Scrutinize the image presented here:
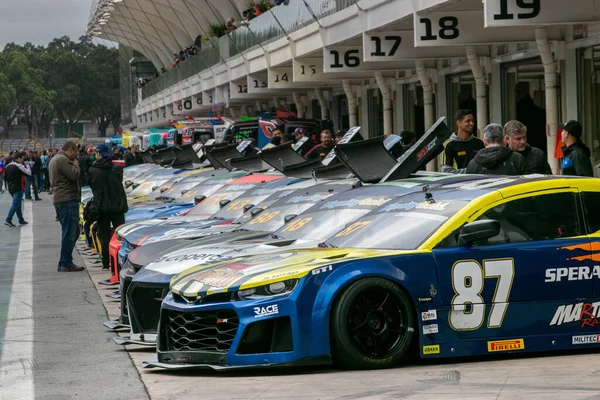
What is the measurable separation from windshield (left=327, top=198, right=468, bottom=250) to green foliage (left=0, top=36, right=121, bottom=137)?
154918 mm

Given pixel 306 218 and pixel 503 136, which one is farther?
pixel 503 136

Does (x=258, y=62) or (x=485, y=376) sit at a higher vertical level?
(x=258, y=62)

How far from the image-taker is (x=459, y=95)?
2886 cm

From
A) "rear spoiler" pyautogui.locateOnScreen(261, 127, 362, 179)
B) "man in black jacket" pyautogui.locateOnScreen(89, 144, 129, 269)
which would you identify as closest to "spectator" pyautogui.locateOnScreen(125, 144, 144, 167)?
"man in black jacket" pyautogui.locateOnScreen(89, 144, 129, 269)

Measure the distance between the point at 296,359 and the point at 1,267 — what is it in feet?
37.9

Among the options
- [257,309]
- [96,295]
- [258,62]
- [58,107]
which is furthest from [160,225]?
[58,107]

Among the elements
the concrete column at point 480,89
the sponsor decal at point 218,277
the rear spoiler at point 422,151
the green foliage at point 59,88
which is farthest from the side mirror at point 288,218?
the green foliage at point 59,88

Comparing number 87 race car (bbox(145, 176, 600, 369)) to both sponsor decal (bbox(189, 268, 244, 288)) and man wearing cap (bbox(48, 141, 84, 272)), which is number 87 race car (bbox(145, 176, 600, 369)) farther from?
man wearing cap (bbox(48, 141, 84, 272))

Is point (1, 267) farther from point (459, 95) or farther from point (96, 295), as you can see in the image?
point (459, 95)

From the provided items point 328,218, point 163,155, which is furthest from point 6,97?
point 328,218

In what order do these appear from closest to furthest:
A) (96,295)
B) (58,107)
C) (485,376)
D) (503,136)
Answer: (485,376), (503,136), (96,295), (58,107)

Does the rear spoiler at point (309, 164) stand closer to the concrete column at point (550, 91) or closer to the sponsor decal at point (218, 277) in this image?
the sponsor decal at point (218, 277)

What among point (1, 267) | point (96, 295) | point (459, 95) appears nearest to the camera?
point (96, 295)

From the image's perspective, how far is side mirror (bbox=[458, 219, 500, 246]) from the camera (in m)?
7.89
